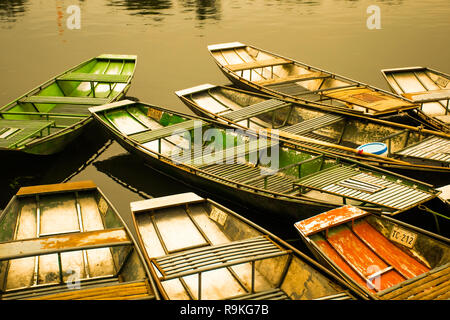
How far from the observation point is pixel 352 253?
8.86m

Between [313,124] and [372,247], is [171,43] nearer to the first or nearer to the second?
[313,124]

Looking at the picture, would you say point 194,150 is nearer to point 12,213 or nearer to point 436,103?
point 12,213

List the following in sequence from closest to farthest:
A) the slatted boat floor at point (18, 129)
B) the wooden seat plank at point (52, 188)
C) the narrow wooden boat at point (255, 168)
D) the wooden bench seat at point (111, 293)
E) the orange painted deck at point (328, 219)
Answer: the wooden bench seat at point (111, 293), the orange painted deck at point (328, 219), the narrow wooden boat at point (255, 168), the wooden seat plank at point (52, 188), the slatted boat floor at point (18, 129)

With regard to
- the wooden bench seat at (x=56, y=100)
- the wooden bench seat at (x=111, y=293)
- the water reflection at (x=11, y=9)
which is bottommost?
the wooden bench seat at (x=111, y=293)

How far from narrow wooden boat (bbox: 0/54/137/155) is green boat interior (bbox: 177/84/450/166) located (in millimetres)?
3205

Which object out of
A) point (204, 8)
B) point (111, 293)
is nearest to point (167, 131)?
point (111, 293)

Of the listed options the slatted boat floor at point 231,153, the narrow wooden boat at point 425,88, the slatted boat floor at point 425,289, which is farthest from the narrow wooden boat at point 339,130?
the slatted boat floor at point 425,289

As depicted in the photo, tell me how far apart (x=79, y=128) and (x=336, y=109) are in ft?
25.9

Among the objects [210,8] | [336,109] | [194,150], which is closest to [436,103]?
[336,109]

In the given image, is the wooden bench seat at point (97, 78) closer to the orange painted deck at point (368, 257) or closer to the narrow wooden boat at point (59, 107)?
the narrow wooden boat at point (59, 107)

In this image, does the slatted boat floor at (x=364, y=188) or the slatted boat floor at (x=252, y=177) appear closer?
the slatted boat floor at (x=364, y=188)

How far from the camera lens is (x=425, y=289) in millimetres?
7227

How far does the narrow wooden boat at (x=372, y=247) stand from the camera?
8273 millimetres

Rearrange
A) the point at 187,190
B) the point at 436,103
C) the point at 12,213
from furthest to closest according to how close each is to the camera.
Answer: the point at 436,103 → the point at 187,190 → the point at 12,213
